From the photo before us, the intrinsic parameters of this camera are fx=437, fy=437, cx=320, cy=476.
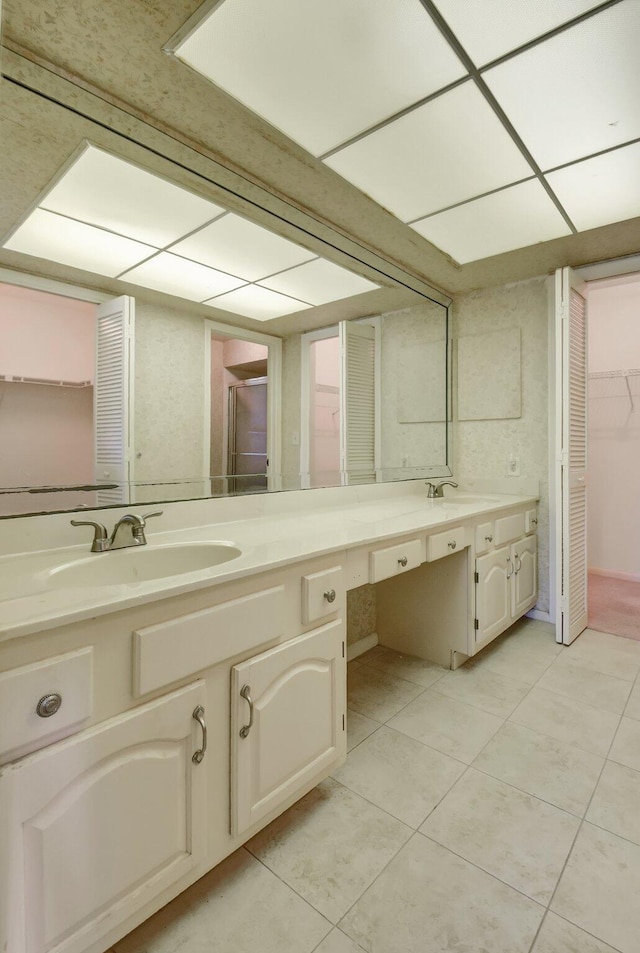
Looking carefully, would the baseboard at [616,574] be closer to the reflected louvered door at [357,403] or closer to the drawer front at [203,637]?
the reflected louvered door at [357,403]

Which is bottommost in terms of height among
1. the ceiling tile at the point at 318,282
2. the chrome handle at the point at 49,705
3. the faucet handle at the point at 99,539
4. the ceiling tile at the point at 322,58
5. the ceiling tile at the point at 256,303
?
the chrome handle at the point at 49,705

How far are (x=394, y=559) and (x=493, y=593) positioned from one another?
989mm

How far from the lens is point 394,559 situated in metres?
1.55

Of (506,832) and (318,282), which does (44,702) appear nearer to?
(506,832)

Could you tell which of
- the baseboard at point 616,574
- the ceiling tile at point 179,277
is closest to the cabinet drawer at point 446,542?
the ceiling tile at point 179,277

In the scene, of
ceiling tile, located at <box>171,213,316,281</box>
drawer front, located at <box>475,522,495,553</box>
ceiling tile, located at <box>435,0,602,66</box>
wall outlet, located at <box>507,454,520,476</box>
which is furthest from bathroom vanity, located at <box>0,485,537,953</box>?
wall outlet, located at <box>507,454,520,476</box>

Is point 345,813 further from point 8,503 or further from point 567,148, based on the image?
point 567,148

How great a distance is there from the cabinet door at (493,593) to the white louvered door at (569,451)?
1.07ft

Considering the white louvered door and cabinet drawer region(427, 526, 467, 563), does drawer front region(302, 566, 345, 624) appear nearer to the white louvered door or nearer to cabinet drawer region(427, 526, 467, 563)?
cabinet drawer region(427, 526, 467, 563)

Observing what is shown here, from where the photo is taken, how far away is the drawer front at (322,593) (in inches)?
46.9

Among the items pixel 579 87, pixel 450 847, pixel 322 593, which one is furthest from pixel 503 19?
pixel 450 847

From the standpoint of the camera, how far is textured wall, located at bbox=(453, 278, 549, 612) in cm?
272

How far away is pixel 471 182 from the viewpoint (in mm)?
1682

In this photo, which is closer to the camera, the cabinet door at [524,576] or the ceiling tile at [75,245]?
the ceiling tile at [75,245]
